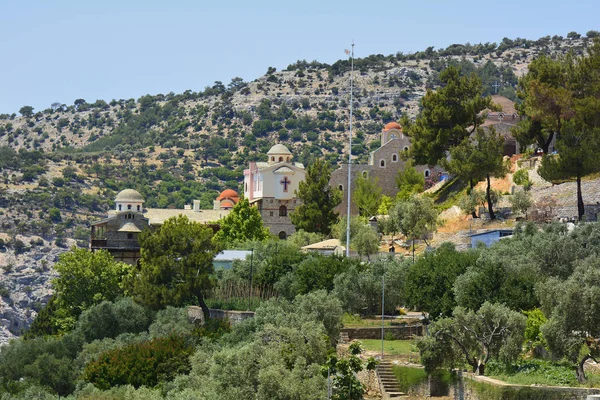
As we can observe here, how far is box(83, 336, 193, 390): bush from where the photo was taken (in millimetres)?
53719

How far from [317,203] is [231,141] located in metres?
103

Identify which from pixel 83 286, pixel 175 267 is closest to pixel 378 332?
pixel 175 267

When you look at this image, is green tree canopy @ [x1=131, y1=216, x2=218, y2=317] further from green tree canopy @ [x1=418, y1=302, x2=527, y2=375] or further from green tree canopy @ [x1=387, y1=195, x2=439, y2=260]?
green tree canopy @ [x1=418, y1=302, x2=527, y2=375]

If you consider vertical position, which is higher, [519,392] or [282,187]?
[282,187]

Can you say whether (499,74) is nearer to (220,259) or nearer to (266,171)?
(266,171)

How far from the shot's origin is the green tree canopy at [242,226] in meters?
84.1

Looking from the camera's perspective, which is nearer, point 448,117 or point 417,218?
point 417,218

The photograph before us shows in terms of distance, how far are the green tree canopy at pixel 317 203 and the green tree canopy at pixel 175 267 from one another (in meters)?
14.5

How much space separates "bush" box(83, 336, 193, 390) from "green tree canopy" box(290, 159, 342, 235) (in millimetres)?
27264

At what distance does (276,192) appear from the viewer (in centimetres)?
9344

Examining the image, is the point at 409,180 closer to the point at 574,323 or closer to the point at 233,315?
the point at 233,315

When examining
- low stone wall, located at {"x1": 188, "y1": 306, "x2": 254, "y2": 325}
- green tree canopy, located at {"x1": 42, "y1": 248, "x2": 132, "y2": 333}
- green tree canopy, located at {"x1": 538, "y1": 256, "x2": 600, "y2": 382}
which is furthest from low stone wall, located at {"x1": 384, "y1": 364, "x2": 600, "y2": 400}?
green tree canopy, located at {"x1": 42, "y1": 248, "x2": 132, "y2": 333}

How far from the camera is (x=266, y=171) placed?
309 ft

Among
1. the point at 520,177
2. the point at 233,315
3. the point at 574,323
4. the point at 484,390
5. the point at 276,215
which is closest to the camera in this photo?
the point at 484,390
